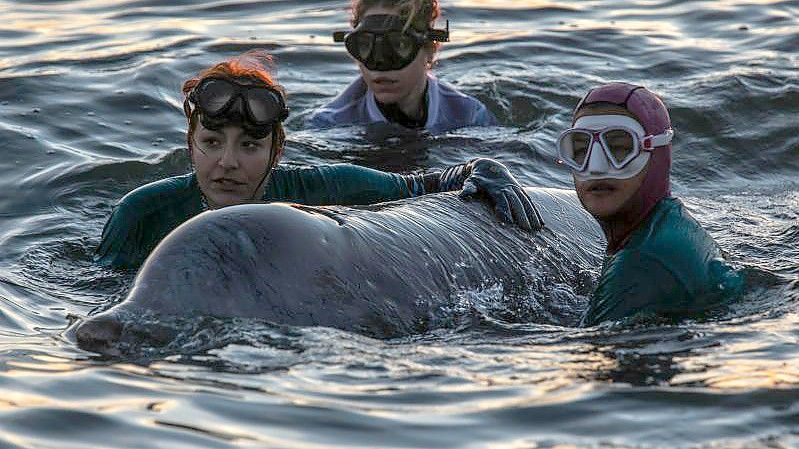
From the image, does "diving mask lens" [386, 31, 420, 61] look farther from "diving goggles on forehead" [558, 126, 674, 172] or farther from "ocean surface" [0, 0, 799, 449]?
"diving goggles on forehead" [558, 126, 674, 172]

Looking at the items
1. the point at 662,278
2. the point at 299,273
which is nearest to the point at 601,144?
the point at 662,278

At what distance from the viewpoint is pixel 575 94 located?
1361cm

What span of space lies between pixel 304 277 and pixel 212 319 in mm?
391

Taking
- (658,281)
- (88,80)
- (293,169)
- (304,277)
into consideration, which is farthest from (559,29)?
(304,277)

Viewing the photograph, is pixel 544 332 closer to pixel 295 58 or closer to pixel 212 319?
pixel 212 319

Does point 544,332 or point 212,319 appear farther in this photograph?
point 544,332

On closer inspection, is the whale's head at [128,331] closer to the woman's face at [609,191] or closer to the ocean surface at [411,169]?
the ocean surface at [411,169]

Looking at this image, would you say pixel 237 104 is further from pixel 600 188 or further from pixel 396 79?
pixel 396 79

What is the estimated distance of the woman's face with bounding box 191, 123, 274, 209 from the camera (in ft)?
25.8

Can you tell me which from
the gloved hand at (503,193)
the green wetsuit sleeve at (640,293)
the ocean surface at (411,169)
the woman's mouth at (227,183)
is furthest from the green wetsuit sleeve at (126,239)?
the green wetsuit sleeve at (640,293)

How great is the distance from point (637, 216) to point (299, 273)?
2.12 m

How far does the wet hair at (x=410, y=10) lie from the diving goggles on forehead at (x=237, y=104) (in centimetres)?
378

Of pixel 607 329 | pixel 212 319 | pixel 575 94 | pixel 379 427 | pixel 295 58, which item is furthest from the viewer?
pixel 295 58

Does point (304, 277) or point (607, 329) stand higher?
point (304, 277)
